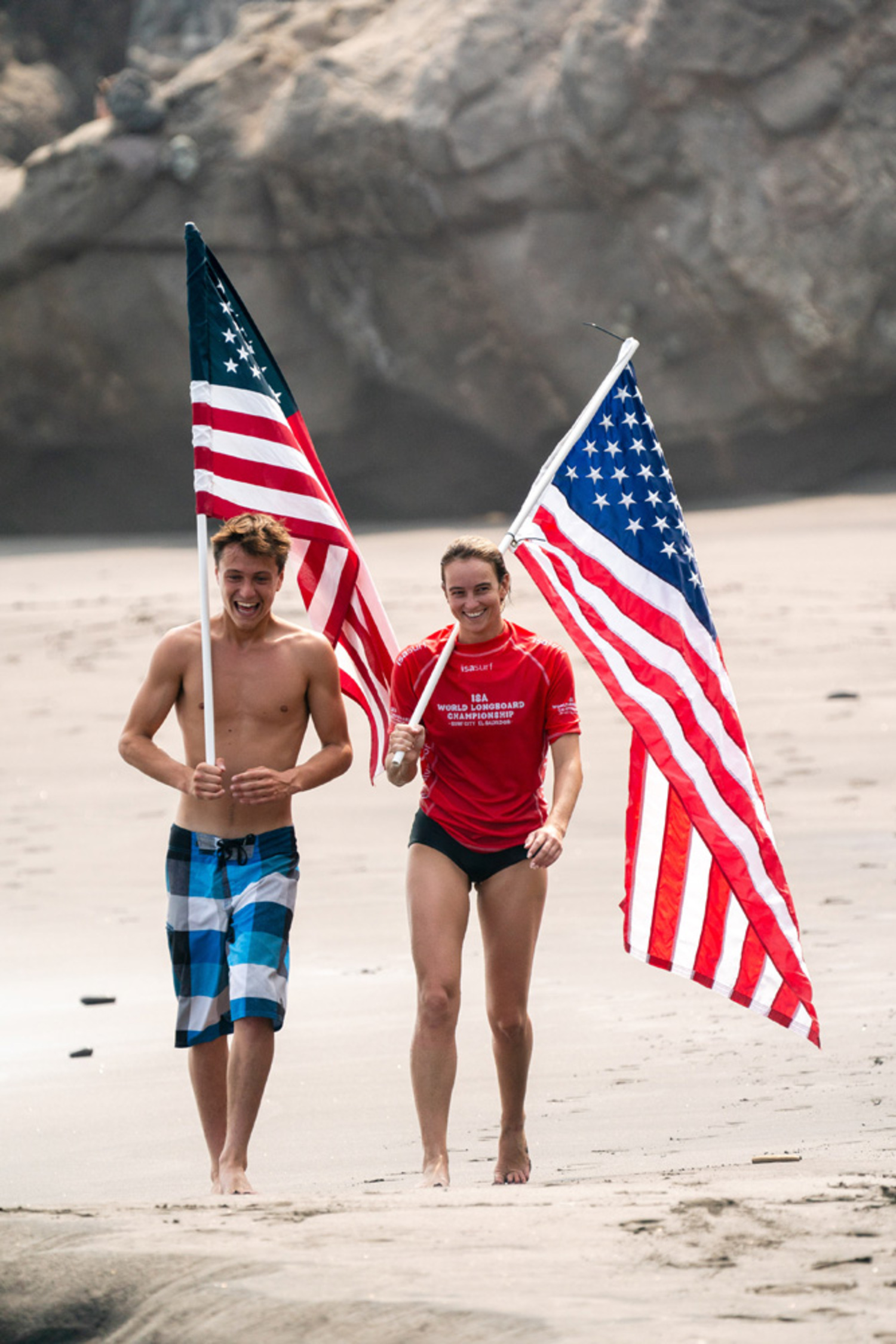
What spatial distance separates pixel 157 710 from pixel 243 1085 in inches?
40.7

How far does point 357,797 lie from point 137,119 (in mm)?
13776

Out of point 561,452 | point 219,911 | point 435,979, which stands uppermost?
point 561,452

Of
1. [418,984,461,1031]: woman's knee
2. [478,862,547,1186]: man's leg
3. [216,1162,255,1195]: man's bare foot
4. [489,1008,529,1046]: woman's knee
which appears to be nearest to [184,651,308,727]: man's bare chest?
[478,862,547,1186]: man's leg

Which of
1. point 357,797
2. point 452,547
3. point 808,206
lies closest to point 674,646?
point 452,547

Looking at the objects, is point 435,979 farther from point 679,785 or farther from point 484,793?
point 679,785

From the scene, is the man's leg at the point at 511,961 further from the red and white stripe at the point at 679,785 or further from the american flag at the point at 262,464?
the american flag at the point at 262,464

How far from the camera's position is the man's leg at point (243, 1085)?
439 centimetres

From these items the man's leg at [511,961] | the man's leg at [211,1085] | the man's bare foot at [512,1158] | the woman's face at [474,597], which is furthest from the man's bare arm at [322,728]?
the man's bare foot at [512,1158]

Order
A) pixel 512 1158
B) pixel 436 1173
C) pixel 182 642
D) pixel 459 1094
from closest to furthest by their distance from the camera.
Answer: pixel 436 1173
pixel 512 1158
pixel 182 642
pixel 459 1094

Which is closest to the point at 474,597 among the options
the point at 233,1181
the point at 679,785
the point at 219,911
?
the point at 679,785

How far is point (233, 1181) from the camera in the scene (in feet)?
14.2

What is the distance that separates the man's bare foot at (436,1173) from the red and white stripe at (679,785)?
37.8 inches

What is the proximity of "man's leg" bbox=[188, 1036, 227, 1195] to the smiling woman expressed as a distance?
55cm

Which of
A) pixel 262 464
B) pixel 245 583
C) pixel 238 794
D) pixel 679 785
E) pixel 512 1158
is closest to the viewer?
pixel 512 1158
